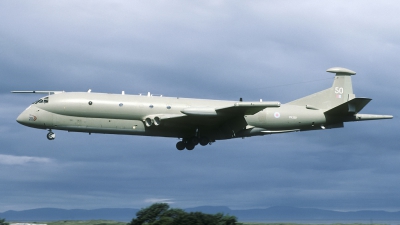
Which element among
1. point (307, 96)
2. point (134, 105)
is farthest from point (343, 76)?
point (134, 105)

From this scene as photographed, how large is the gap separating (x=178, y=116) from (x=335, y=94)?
1497 centimetres

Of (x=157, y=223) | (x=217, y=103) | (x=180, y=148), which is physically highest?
(x=217, y=103)

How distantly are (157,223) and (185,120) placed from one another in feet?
36.8

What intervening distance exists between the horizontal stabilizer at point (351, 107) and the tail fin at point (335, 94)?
68.1 inches

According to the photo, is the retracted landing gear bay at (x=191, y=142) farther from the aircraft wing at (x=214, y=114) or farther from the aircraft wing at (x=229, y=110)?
the aircraft wing at (x=229, y=110)

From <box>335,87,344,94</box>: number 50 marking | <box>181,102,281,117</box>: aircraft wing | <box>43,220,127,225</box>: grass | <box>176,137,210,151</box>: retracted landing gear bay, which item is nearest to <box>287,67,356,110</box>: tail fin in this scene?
<box>335,87,344,94</box>: number 50 marking

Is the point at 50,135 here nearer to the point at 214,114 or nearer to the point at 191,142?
the point at 191,142

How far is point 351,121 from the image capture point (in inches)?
2085

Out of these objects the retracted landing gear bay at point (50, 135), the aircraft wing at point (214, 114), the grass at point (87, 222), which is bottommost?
the grass at point (87, 222)

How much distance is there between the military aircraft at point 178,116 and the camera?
4778cm

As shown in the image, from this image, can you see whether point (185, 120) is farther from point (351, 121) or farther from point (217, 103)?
point (351, 121)

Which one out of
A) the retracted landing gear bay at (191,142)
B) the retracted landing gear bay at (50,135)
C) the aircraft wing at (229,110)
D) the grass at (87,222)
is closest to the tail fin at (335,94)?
the aircraft wing at (229,110)

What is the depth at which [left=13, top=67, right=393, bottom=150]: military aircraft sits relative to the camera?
157 feet

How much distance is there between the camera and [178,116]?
4794cm
